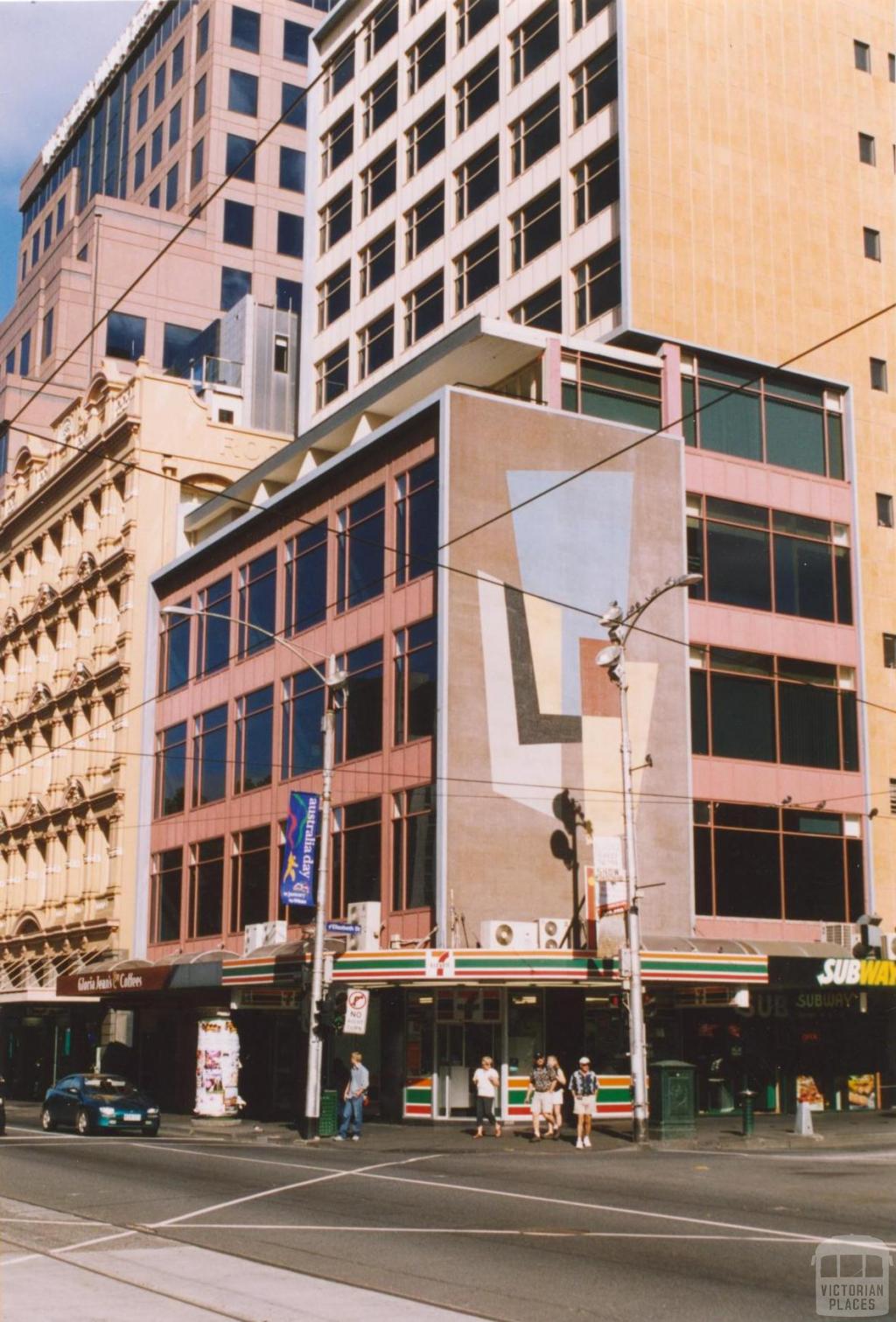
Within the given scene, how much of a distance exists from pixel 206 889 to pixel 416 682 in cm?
1400

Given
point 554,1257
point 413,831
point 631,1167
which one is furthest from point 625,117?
point 554,1257

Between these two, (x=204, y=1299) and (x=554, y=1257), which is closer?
(x=204, y=1299)

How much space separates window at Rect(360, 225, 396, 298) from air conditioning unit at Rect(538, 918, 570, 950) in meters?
28.8

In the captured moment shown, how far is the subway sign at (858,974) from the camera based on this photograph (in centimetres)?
3966

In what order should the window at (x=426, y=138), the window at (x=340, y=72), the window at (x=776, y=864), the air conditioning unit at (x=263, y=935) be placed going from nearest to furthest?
the window at (x=776, y=864), the air conditioning unit at (x=263, y=935), the window at (x=426, y=138), the window at (x=340, y=72)

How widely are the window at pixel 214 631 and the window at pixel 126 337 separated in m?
30.1

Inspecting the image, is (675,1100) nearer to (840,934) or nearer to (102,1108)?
(840,934)

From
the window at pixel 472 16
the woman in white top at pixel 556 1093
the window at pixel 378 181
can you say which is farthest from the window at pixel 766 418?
the woman in white top at pixel 556 1093

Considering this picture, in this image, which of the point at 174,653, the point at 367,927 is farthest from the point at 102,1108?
the point at 174,653

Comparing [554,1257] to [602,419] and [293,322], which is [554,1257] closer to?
[602,419]

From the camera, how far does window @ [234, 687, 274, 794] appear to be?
4725 cm

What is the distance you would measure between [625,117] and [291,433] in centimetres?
2261

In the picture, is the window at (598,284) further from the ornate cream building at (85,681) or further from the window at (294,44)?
the window at (294,44)

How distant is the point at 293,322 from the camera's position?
66.9 metres
